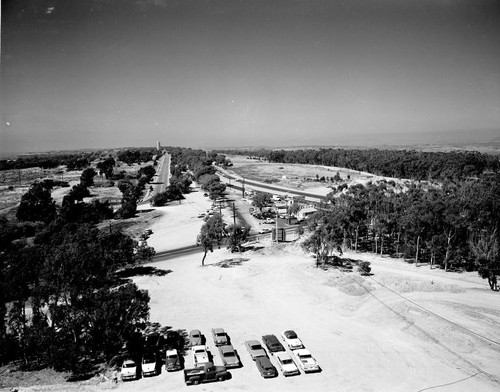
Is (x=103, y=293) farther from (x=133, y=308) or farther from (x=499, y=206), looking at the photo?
(x=499, y=206)

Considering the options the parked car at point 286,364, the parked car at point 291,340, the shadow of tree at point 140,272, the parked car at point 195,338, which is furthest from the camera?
the shadow of tree at point 140,272

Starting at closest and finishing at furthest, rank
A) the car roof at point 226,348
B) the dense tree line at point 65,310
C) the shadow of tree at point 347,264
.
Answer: the dense tree line at point 65,310 < the car roof at point 226,348 < the shadow of tree at point 347,264

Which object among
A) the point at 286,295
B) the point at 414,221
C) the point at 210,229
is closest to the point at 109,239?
the point at 210,229

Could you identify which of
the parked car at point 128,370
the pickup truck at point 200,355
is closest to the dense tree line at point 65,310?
the parked car at point 128,370

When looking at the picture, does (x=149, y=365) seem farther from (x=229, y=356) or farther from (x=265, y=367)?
(x=265, y=367)

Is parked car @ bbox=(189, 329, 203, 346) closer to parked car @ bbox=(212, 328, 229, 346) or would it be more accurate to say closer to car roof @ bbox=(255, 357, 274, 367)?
parked car @ bbox=(212, 328, 229, 346)

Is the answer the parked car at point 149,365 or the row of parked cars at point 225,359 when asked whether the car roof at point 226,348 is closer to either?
the row of parked cars at point 225,359
